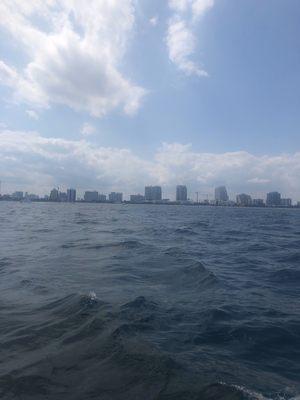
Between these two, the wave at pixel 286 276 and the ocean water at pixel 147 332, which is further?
the wave at pixel 286 276

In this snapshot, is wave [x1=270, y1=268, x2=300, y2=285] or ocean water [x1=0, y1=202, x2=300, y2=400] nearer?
ocean water [x1=0, y1=202, x2=300, y2=400]

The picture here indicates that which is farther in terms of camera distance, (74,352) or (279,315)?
(279,315)

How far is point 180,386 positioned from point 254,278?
7.88m

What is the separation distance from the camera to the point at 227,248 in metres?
19.9

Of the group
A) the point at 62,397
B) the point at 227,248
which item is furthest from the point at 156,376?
the point at 227,248

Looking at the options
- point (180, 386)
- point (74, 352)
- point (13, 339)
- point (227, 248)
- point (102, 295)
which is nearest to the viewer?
point (180, 386)

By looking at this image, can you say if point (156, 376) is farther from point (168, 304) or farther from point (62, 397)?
point (168, 304)

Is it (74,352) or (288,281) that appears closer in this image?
(74,352)

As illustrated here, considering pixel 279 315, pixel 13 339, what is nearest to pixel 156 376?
pixel 13 339

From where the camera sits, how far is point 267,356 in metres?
6.10

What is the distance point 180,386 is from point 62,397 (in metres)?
1.69

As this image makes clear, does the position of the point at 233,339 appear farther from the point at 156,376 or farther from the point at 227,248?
the point at 227,248

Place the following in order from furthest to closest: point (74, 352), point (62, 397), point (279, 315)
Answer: point (279, 315), point (74, 352), point (62, 397)

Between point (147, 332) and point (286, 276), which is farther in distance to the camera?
point (286, 276)
